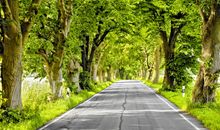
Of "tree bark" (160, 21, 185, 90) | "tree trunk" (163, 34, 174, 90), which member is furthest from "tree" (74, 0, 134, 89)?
"tree trunk" (163, 34, 174, 90)

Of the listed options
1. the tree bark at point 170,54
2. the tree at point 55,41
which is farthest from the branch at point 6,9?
the tree bark at point 170,54

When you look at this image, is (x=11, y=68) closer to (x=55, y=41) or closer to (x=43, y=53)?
(x=43, y=53)

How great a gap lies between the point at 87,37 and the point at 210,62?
24.7m

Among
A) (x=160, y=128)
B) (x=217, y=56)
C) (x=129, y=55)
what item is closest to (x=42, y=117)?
(x=160, y=128)

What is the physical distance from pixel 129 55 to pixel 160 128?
2904 inches

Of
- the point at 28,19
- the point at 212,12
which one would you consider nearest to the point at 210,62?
the point at 212,12

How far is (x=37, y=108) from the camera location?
1908cm

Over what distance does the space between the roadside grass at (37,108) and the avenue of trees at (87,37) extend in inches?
34.4

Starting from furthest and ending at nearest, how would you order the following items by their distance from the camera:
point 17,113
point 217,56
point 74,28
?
point 74,28 → point 217,56 → point 17,113

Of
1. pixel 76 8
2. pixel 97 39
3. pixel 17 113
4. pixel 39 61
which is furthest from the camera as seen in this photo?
pixel 97 39

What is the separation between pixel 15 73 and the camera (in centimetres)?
1619

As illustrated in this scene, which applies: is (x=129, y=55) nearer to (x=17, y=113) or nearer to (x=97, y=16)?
(x=97, y=16)

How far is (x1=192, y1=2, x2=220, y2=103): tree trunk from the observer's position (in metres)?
20.2

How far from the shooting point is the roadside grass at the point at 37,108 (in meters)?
14.0
